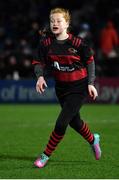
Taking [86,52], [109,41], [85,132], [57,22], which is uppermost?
[57,22]

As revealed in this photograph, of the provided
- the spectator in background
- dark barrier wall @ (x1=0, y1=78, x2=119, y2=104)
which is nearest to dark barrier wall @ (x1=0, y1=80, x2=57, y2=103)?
dark barrier wall @ (x1=0, y1=78, x2=119, y2=104)

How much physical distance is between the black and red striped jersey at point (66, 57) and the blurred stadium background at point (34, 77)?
153 centimetres

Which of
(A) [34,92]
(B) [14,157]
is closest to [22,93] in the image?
(A) [34,92]

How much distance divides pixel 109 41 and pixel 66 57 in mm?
12217

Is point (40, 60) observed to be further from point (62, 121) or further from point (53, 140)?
point (53, 140)

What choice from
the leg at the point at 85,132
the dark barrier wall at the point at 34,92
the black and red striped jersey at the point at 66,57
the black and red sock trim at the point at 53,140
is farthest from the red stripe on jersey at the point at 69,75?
the dark barrier wall at the point at 34,92

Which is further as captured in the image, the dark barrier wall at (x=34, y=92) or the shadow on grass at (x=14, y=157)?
the dark barrier wall at (x=34, y=92)

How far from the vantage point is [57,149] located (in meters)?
9.98

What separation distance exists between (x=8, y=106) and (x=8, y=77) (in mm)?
1786

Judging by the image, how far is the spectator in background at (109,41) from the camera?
20.2 meters

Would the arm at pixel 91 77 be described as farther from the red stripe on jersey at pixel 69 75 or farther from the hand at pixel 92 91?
the red stripe on jersey at pixel 69 75

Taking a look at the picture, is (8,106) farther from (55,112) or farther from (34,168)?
(34,168)

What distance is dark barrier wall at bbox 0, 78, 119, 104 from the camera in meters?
19.6

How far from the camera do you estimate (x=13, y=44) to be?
2133 centimetres
